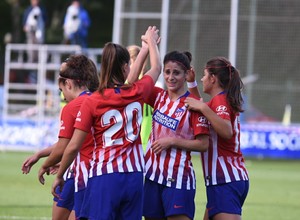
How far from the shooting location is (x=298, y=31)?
82.9ft

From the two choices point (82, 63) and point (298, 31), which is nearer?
point (82, 63)

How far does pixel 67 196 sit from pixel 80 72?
1.25 metres

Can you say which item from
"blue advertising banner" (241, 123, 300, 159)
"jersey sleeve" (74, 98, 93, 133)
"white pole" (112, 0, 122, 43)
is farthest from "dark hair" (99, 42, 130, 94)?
"blue advertising banner" (241, 123, 300, 159)

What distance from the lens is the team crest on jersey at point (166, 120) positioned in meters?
7.90

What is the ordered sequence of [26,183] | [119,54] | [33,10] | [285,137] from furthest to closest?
1. [33,10]
2. [285,137]
3. [26,183]
4. [119,54]

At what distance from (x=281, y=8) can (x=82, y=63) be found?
17791mm

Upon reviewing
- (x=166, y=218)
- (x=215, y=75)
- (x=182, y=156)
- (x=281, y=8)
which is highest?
(x=281, y=8)

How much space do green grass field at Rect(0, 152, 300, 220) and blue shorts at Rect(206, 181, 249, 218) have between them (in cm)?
441

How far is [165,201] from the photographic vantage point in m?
7.88

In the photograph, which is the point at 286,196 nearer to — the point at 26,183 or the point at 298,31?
the point at 26,183

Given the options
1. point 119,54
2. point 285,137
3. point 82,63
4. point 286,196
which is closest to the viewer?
point 119,54

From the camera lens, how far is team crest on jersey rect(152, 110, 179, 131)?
7.90 metres

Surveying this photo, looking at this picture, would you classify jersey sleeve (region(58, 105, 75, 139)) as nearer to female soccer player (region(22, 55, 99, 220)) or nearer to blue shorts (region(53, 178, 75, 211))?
female soccer player (region(22, 55, 99, 220))

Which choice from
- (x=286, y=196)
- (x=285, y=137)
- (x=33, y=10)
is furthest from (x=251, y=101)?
(x=286, y=196)
